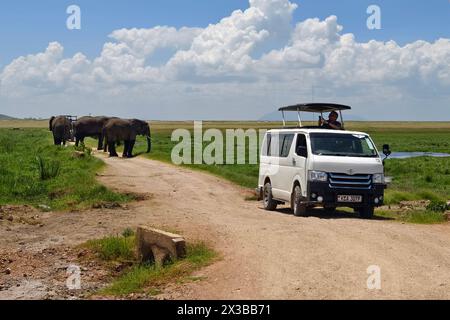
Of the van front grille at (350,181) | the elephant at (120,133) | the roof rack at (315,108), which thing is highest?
the roof rack at (315,108)

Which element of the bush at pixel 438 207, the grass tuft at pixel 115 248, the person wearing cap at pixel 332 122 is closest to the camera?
the grass tuft at pixel 115 248

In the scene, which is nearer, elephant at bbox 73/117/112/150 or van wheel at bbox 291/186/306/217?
van wheel at bbox 291/186/306/217

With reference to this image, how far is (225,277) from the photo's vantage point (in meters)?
8.99

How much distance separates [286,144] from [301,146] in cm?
106

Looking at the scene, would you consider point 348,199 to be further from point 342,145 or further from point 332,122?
point 332,122

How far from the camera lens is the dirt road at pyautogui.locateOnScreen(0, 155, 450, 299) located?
8.26m

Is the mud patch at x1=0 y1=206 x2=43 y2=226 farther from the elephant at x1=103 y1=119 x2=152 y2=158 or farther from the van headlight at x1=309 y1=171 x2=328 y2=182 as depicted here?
the elephant at x1=103 y1=119 x2=152 y2=158

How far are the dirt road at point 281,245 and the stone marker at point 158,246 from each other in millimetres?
724

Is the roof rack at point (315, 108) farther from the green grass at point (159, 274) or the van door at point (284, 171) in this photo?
the green grass at point (159, 274)

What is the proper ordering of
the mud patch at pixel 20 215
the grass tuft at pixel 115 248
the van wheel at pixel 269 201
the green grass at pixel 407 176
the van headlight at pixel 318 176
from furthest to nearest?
the green grass at pixel 407 176 → the van wheel at pixel 269 201 → the mud patch at pixel 20 215 → the van headlight at pixel 318 176 → the grass tuft at pixel 115 248

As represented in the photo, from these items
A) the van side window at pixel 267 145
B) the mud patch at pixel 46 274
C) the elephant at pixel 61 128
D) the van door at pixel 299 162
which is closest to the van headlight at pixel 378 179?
the van door at pixel 299 162

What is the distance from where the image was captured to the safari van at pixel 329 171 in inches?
599

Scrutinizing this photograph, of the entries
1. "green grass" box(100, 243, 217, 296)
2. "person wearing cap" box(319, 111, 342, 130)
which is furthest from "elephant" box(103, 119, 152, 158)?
"green grass" box(100, 243, 217, 296)
